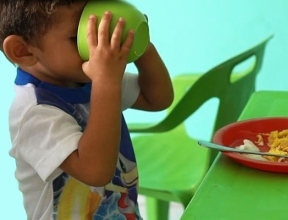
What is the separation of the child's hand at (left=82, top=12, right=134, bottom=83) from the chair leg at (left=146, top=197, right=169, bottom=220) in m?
0.73

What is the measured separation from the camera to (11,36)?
737 mm

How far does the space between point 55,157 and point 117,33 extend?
0.16 m

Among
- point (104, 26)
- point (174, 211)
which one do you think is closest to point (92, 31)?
point (104, 26)

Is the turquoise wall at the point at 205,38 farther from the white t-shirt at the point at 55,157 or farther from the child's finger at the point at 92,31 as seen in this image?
the child's finger at the point at 92,31

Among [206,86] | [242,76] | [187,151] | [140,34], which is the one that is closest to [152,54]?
[140,34]

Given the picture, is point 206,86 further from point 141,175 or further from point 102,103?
point 102,103

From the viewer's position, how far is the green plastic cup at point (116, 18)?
0.69 m

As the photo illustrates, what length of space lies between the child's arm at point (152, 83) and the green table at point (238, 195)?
0.21 metres

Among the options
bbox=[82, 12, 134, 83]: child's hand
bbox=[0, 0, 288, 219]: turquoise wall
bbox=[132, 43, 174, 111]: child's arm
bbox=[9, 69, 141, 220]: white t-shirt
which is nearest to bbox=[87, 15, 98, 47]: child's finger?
bbox=[82, 12, 134, 83]: child's hand

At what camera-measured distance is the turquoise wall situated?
5.61 feet

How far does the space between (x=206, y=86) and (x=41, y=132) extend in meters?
0.54

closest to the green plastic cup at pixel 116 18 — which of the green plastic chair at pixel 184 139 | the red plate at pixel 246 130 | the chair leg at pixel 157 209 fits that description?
the red plate at pixel 246 130

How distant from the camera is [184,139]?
56.9 inches

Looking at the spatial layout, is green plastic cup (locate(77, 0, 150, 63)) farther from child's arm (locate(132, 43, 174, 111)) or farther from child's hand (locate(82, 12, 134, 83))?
child's arm (locate(132, 43, 174, 111))
